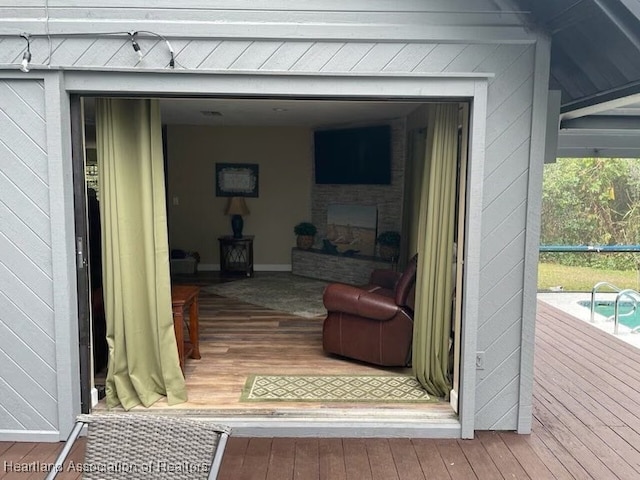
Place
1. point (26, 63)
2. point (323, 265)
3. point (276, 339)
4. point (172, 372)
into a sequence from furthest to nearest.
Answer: point (323, 265) → point (276, 339) → point (172, 372) → point (26, 63)

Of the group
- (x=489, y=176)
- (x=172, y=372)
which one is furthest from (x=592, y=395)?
(x=172, y=372)

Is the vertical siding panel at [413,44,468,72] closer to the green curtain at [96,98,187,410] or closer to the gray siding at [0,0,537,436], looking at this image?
the gray siding at [0,0,537,436]

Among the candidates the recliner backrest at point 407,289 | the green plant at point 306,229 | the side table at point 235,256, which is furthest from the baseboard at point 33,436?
the green plant at point 306,229

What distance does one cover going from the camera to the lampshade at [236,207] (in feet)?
26.0

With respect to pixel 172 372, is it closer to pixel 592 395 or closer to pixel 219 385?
pixel 219 385

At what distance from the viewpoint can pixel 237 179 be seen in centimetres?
828

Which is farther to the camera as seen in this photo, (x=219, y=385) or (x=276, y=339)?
(x=276, y=339)

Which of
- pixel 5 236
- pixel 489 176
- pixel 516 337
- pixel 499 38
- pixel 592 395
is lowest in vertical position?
pixel 592 395

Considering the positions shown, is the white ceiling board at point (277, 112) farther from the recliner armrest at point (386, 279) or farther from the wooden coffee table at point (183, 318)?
the wooden coffee table at point (183, 318)

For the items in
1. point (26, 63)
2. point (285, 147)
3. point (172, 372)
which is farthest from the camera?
point (285, 147)

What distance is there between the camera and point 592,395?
12.1 feet

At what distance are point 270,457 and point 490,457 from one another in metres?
1.29

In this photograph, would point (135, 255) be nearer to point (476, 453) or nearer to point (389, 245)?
point (476, 453)

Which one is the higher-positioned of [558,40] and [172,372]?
[558,40]
